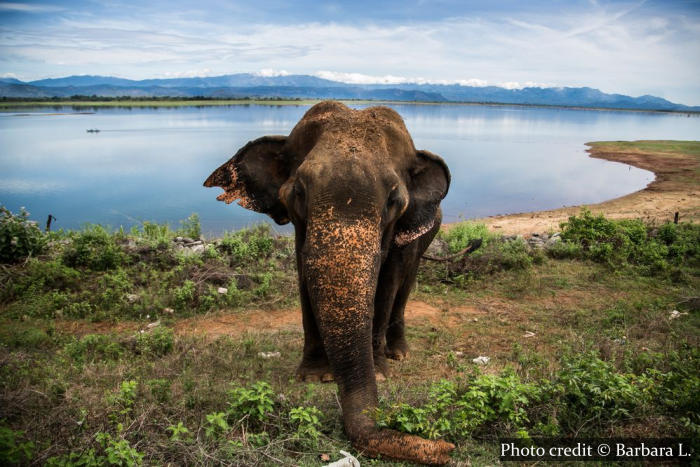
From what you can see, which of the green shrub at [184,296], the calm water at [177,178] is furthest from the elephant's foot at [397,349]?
the calm water at [177,178]

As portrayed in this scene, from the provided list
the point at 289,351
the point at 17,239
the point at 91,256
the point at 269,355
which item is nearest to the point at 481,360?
the point at 289,351

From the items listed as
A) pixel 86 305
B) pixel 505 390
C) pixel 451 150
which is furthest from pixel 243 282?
pixel 451 150

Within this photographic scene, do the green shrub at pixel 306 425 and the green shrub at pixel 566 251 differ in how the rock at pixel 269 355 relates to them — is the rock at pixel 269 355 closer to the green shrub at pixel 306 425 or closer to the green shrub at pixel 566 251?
the green shrub at pixel 306 425

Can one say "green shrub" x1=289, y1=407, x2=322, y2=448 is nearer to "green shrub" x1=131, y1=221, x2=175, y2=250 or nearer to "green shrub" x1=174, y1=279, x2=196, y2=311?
"green shrub" x1=174, y1=279, x2=196, y2=311

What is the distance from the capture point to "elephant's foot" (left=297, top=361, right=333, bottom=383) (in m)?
5.61

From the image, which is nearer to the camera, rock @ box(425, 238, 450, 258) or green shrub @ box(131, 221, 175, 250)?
green shrub @ box(131, 221, 175, 250)

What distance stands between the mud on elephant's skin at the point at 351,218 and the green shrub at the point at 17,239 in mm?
5943

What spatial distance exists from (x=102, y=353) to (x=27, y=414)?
2.65 metres

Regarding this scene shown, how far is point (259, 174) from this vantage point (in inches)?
219

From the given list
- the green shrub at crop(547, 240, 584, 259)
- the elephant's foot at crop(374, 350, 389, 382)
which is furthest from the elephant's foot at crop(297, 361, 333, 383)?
the green shrub at crop(547, 240, 584, 259)

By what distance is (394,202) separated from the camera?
14.5 ft

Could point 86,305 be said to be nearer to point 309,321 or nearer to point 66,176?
point 309,321

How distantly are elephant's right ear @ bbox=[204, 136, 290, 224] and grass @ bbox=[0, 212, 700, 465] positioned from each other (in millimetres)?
2017

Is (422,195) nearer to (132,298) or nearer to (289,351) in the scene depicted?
(289,351)
